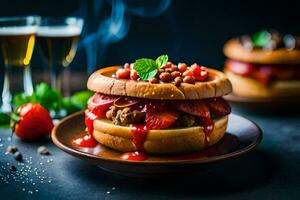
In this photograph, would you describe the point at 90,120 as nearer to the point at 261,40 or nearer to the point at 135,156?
the point at 135,156

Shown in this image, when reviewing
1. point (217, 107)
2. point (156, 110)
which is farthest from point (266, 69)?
point (156, 110)

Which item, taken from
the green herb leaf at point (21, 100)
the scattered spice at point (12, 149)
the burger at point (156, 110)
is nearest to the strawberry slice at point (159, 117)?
the burger at point (156, 110)

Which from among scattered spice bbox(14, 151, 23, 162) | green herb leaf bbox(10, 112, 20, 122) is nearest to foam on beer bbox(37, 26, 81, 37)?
green herb leaf bbox(10, 112, 20, 122)

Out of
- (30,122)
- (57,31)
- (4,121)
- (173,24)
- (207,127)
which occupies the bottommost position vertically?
(4,121)

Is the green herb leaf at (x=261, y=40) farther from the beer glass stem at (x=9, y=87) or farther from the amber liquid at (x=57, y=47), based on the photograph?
the beer glass stem at (x=9, y=87)

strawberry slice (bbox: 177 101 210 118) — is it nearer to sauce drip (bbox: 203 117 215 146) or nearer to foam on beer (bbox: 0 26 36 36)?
sauce drip (bbox: 203 117 215 146)
